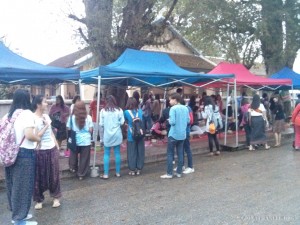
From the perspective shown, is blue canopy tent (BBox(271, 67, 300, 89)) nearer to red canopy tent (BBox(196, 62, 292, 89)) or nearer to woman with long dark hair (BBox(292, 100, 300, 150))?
red canopy tent (BBox(196, 62, 292, 89))

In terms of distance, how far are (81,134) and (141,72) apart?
8.04 ft

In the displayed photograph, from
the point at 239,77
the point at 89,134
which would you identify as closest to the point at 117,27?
the point at 239,77

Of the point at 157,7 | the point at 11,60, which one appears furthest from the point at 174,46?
the point at 11,60

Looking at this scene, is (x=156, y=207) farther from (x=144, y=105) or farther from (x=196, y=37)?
(x=196, y=37)

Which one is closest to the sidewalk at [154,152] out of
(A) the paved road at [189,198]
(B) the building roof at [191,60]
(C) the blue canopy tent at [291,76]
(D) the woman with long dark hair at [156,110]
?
(A) the paved road at [189,198]

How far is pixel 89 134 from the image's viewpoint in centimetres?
723

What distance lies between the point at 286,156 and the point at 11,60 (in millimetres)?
7171

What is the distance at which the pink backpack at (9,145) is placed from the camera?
4457 millimetres

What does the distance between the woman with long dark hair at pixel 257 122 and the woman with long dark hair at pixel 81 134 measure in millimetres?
5326

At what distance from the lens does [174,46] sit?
24234 mm

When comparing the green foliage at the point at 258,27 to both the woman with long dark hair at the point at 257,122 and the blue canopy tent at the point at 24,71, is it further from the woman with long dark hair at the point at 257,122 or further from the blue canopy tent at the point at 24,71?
the blue canopy tent at the point at 24,71

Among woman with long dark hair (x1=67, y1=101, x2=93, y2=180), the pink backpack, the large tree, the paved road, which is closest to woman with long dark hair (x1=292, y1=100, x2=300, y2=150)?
the paved road

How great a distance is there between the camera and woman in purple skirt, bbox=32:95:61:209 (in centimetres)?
511

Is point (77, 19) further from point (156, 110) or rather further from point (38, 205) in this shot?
point (38, 205)
